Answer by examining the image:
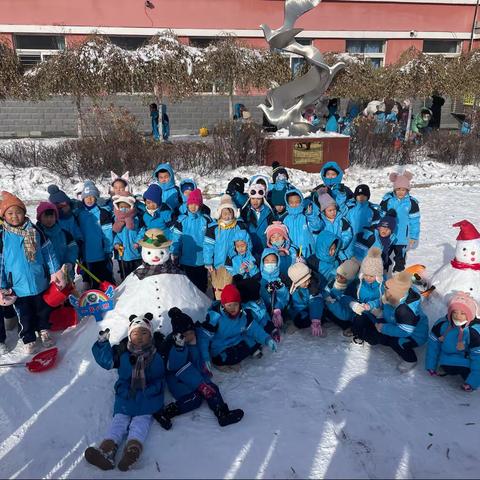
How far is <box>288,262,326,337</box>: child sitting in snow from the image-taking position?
12.8 ft

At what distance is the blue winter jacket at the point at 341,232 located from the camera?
448 cm

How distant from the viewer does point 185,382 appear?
3.11 metres

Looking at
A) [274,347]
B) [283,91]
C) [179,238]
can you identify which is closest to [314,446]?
[274,347]

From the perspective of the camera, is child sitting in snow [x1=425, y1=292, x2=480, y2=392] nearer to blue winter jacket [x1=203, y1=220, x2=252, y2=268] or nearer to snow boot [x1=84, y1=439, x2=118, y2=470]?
blue winter jacket [x1=203, y1=220, x2=252, y2=268]

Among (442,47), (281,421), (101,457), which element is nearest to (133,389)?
(101,457)

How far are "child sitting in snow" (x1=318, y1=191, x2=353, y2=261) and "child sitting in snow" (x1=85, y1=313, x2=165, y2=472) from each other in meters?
2.25

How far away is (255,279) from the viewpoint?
400 cm

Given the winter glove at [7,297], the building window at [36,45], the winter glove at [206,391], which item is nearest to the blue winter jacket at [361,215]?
the winter glove at [206,391]

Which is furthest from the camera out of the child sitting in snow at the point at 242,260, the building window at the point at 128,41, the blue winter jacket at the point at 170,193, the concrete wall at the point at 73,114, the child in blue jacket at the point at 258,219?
the building window at the point at 128,41

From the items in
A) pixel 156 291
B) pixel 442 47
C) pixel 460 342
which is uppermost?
pixel 442 47

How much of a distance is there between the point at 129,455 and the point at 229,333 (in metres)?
1.19

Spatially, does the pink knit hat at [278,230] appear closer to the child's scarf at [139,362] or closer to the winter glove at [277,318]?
the winter glove at [277,318]

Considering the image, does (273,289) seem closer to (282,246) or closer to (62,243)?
(282,246)

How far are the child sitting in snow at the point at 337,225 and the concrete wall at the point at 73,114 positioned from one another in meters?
13.8
